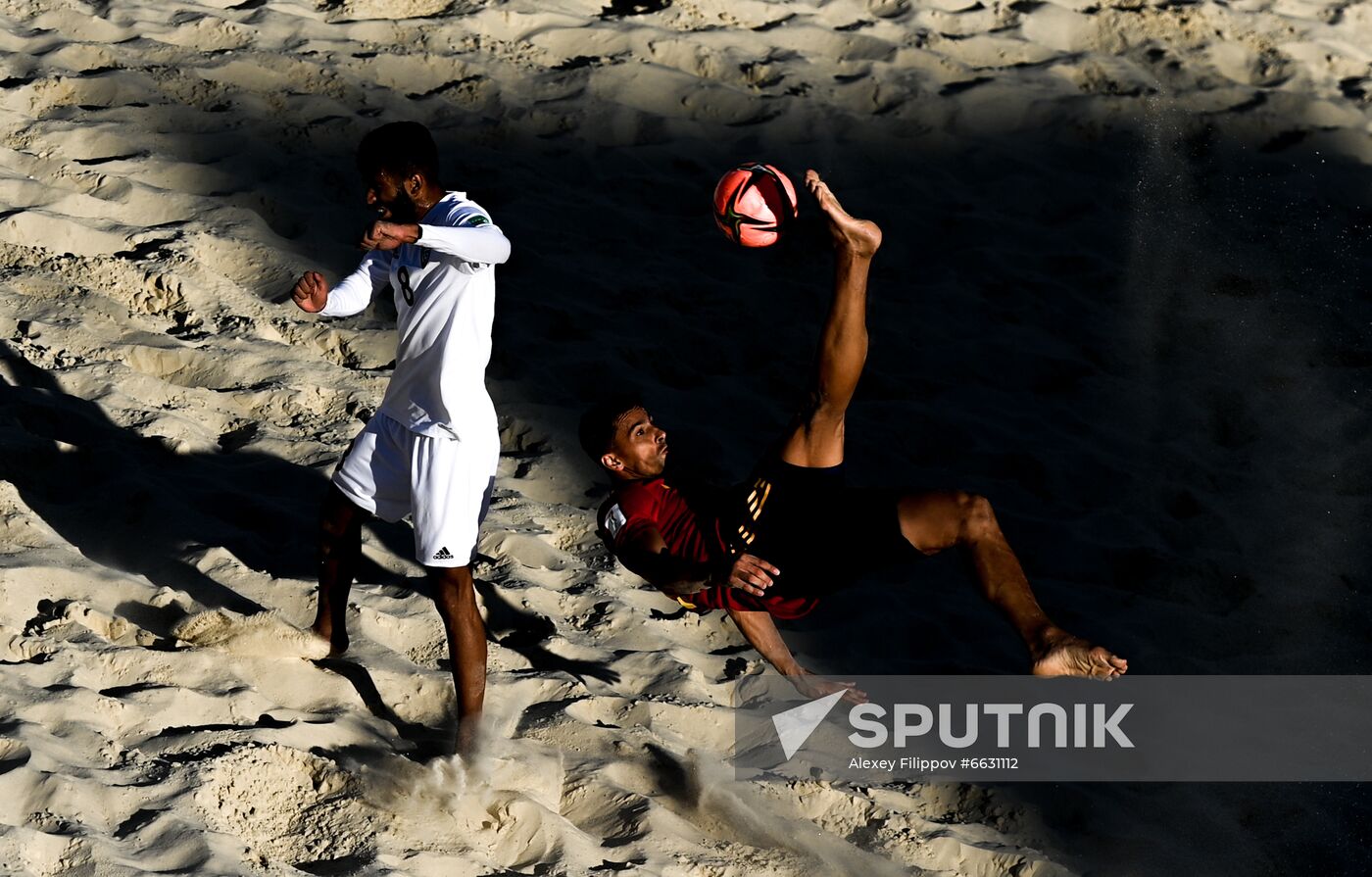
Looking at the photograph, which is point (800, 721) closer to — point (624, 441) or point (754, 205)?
point (624, 441)

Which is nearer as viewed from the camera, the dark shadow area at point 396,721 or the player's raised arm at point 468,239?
the player's raised arm at point 468,239

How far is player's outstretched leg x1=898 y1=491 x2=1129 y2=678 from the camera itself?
11.3 ft

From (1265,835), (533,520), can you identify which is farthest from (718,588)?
(1265,835)

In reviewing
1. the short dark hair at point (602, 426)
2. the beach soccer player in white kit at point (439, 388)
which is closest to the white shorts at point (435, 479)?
the beach soccer player in white kit at point (439, 388)

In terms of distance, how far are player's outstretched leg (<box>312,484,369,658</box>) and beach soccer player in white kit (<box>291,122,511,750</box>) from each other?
0.13 metres

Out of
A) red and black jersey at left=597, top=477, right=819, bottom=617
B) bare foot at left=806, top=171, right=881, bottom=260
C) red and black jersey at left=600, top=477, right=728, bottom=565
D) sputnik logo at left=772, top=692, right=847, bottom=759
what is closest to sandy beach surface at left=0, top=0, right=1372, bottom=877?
sputnik logo at left=772, top=692, right=847, bottom=759

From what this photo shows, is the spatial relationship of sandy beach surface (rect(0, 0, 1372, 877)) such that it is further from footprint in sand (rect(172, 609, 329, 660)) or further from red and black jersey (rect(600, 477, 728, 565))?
red and black jersey (rect(600, 477, 728, 565))

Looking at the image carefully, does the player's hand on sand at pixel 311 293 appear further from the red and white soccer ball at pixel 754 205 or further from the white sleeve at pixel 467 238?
the red and white soccer ball at pixel 754 205

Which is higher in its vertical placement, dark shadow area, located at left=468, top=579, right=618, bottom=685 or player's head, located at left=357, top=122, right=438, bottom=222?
player's head, located at left=357, top=122, right=438, bottom=222

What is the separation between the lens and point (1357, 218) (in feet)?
22.4

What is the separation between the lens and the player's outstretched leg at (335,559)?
408 cm

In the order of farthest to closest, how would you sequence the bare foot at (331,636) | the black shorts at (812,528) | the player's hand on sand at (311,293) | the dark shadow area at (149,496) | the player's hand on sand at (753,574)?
the dark shadow area at (149,496) < the bare foot at (331,636) < the player's hand on sand at (311,293) < the black shorts at (812,528) < the player's hand on sand at (753,574)

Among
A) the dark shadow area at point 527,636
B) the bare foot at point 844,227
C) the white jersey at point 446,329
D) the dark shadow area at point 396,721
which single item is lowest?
the dark shadow area at point 527,636

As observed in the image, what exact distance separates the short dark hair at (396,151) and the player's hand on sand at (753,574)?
4.17ft
